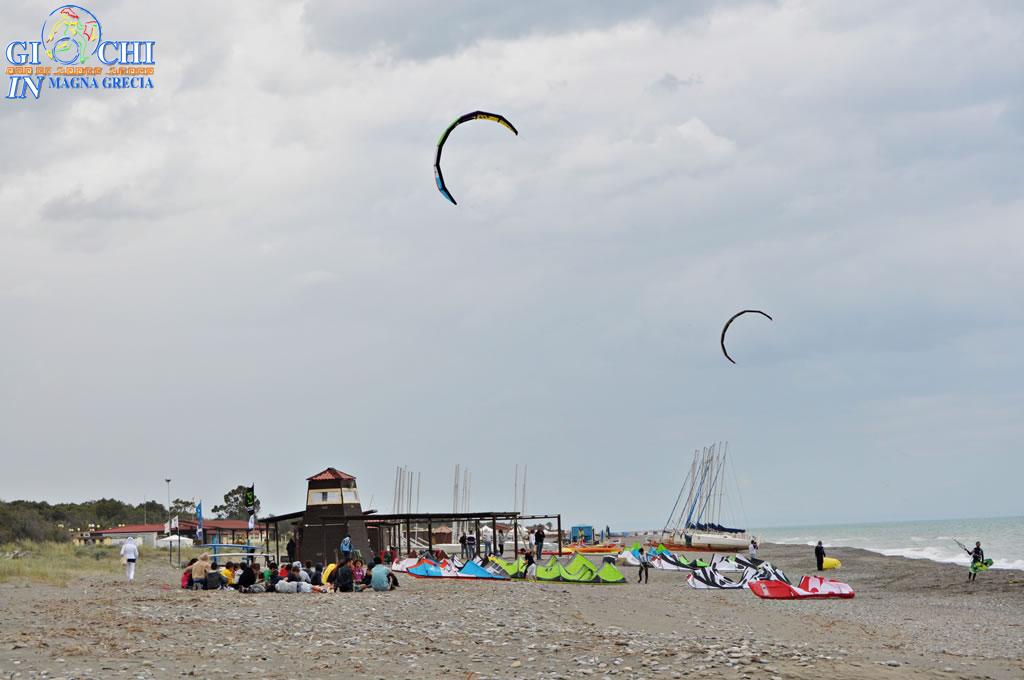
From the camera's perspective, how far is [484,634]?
1588cm

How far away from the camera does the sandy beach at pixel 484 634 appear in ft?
41.9

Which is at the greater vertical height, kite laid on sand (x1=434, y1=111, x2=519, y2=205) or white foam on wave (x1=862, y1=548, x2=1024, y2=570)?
kite laid on sand (x1=434, y1=111, x2=519, y2=205)

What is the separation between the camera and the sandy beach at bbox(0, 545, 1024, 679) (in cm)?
1277

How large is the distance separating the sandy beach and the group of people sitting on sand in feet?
1.85

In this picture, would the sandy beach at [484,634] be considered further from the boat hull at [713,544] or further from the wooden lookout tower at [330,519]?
the boat hull at [713,544]

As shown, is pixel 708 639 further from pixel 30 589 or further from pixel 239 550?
pixel 239 550

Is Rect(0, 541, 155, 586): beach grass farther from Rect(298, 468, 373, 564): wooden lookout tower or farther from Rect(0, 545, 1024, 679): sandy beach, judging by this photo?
Rect(298, 468, 373, 564): wooden lookout tower

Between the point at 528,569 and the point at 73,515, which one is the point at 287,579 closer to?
the point at 528,569

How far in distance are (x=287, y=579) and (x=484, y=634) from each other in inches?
325

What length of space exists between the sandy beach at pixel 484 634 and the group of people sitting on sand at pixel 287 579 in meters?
0.56

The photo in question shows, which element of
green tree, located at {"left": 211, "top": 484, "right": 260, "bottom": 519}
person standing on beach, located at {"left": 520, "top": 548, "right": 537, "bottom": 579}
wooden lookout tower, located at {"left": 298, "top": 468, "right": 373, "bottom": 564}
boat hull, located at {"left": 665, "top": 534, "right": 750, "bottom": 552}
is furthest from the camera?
green tree, located at {"left": 211, "top": 484, "right": 260, "bottom": 519}

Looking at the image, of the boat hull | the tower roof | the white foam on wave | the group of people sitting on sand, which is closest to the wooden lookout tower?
the tower roof

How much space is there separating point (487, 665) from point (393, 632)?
318 centimetres

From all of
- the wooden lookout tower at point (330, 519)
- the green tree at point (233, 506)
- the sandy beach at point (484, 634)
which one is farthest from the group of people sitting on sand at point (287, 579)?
the green tree at point (233, 506)
